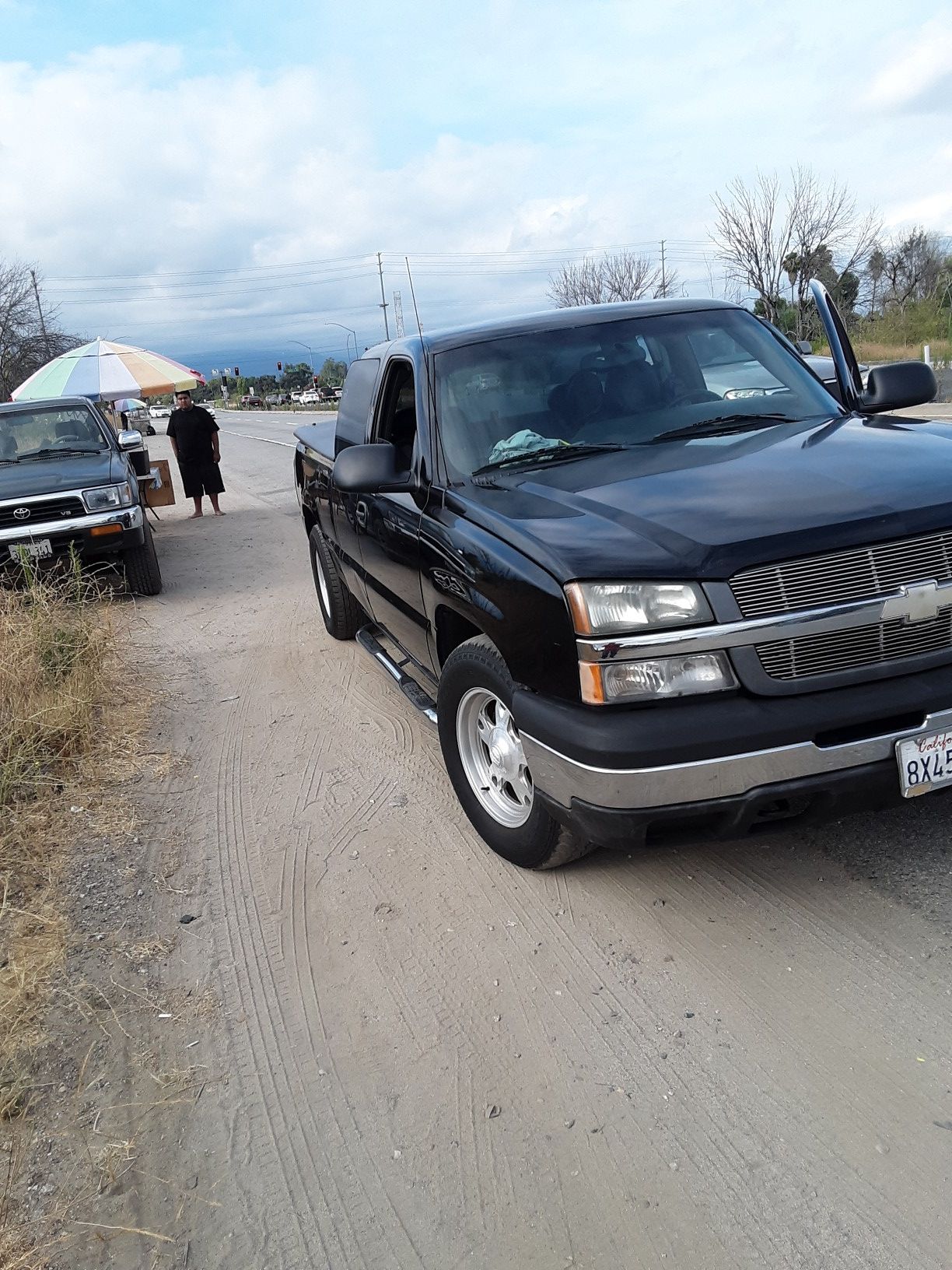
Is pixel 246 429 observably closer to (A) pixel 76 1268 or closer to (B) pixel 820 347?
(B) pixel 820 347

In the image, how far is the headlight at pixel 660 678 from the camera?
2826 millimetres

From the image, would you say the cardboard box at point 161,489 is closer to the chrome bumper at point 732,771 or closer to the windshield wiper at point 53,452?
the windshield wiper at point 53,452

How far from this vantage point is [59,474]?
Result: 9570mm

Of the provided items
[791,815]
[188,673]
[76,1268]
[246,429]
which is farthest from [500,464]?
[246,429]

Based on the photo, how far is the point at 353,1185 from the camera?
2.42 meters

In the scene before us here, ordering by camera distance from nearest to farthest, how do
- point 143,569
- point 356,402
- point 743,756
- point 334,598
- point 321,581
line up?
point 743,756, point 356,402, point 334,598, point 321,581, point 143,569

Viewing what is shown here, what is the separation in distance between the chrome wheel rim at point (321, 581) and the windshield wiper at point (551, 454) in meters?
3.28

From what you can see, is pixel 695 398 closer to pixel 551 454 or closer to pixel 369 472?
pixel 551 454

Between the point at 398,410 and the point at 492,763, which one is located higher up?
the point at 398,410

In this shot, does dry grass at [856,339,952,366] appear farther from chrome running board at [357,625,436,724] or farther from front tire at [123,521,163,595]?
chrome running board at [357,625,436,724]

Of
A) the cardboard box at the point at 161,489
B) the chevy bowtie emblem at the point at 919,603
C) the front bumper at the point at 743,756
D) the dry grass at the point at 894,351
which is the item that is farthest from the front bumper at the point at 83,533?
the dry grass at the point at 894,351

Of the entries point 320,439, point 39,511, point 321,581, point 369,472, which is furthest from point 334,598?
point 39,511

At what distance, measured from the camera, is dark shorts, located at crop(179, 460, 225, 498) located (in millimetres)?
14812

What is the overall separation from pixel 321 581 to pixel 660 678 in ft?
15.8
